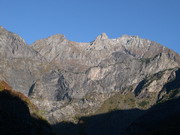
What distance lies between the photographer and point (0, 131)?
644 feet
